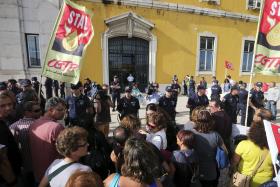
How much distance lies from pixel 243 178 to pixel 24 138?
8.57 ft

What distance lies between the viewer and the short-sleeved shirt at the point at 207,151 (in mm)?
2846

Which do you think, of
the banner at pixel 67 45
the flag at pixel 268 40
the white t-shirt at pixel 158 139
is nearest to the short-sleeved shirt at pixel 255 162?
the white t-shirt at pixel 158 139

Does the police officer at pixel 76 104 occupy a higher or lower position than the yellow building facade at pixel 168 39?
lower

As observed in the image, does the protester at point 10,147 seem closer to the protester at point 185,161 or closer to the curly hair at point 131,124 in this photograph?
the curly hair at point 131,124

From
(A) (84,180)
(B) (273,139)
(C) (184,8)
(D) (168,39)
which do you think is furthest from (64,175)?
(C) (184,8)

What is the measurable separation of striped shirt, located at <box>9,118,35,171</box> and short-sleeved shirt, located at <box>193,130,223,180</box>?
2.05m

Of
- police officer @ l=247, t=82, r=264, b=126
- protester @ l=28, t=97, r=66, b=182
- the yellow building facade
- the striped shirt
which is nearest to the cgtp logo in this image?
the striped shirt

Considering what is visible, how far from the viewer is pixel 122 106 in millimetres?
5746

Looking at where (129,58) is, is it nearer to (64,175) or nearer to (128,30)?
(128,30)

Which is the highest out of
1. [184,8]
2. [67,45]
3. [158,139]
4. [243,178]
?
[184,8]

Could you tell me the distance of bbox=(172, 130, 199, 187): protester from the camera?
2.54 meters

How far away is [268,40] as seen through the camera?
13.9 feet

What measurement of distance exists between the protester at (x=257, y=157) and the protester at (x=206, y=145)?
0.32 meters

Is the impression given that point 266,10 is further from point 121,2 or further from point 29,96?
point 121,2
